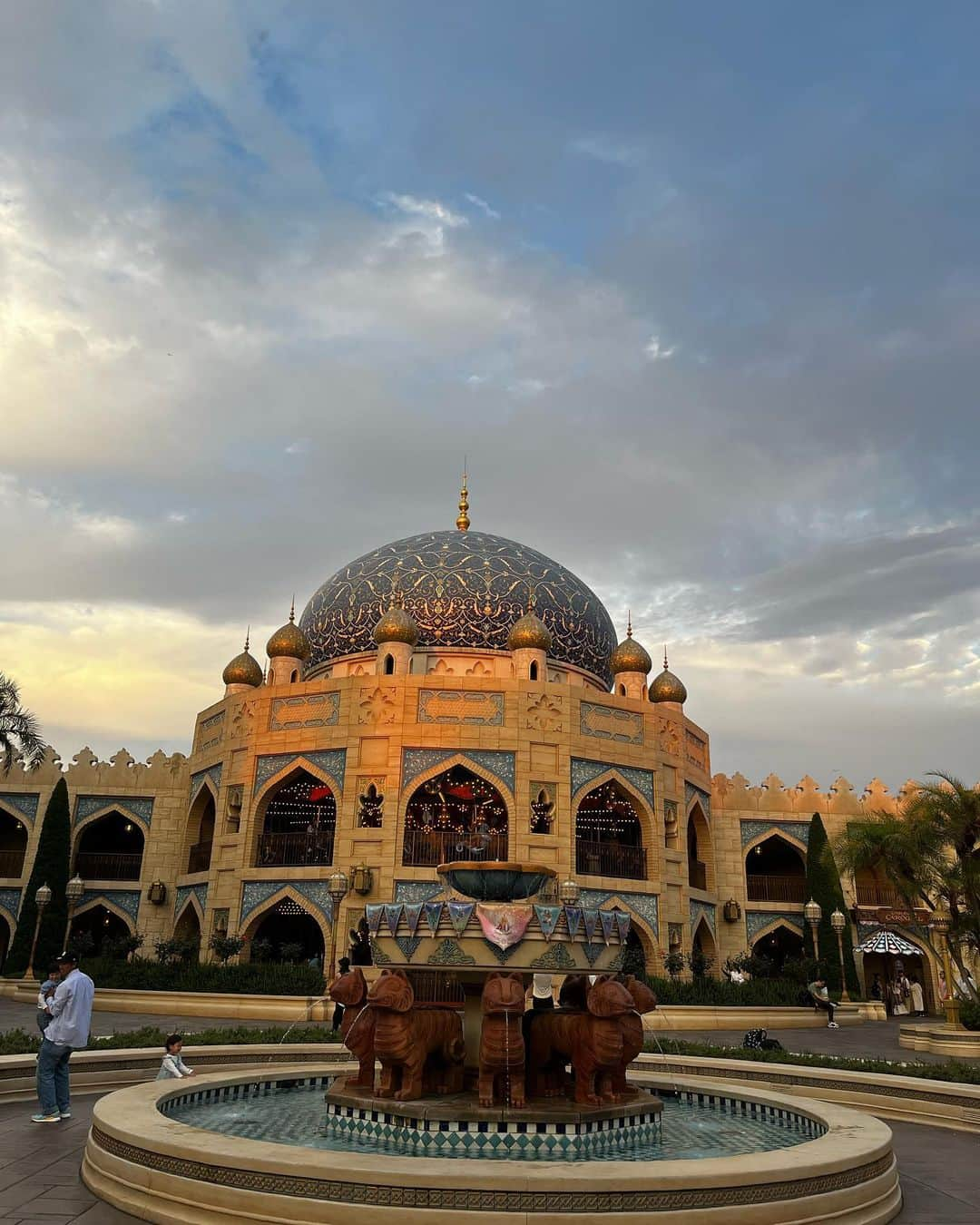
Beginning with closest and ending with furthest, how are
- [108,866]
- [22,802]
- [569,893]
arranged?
[569,893], [108,866], [22,802]

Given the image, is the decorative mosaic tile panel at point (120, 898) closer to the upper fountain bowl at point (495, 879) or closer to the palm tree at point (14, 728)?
the palm tree at point (14, 728)

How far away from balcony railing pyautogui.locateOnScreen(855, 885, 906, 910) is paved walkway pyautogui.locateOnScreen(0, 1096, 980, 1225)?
21.6 m

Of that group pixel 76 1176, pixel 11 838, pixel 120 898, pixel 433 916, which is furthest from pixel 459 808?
pixel 76 1176

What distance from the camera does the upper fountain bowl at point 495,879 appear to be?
30.1 feet

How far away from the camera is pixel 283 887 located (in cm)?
2241

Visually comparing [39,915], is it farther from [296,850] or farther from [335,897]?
[335,897]

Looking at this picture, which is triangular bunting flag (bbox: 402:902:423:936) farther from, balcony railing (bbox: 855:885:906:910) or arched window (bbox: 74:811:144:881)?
balcony railing (bbox: 855:885:906:910)

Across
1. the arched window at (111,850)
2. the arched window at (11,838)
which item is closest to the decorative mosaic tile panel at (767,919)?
the arched window at (111,850)

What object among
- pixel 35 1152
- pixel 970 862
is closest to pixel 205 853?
pixel 970 862

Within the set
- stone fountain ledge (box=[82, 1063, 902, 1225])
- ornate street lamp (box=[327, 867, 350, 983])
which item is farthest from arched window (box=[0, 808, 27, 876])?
stone fountain ledge (box=[82, 1063, 902, 1225])

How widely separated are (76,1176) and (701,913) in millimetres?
21596

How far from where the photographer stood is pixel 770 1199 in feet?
16.8

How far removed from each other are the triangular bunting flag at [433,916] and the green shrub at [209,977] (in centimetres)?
1247

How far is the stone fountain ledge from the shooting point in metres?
4.84
